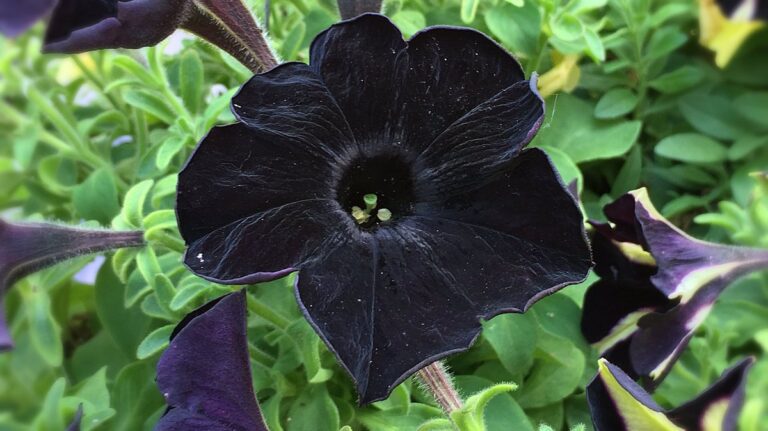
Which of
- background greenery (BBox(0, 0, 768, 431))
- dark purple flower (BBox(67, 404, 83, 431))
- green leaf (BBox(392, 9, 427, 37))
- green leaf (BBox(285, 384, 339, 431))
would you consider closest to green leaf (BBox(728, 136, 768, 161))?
background greenery (BBox(0, 0, 768, 431))

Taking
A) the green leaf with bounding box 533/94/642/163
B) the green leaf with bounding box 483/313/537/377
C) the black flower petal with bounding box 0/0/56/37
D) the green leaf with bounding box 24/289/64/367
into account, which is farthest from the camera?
the green leaf with bounding box 533/94/642/163

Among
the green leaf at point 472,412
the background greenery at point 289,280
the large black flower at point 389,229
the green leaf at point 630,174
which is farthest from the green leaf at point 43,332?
the green leaf at point 630,174

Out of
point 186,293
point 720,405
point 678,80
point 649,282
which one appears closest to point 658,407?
point 720,405

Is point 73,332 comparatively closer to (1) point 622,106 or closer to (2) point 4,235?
(2) point 4,235

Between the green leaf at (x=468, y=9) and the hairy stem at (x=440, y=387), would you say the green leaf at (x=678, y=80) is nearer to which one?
the green leaf at (x=468, y=9)

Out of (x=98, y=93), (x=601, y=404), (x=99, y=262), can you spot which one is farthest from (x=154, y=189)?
(x=601, y=404)

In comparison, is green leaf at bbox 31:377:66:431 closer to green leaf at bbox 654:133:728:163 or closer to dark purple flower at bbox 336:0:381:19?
dark purple flower at bbox 336:0:381:19

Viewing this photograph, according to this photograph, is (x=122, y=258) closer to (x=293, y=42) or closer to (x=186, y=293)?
(x=186, y=293)
